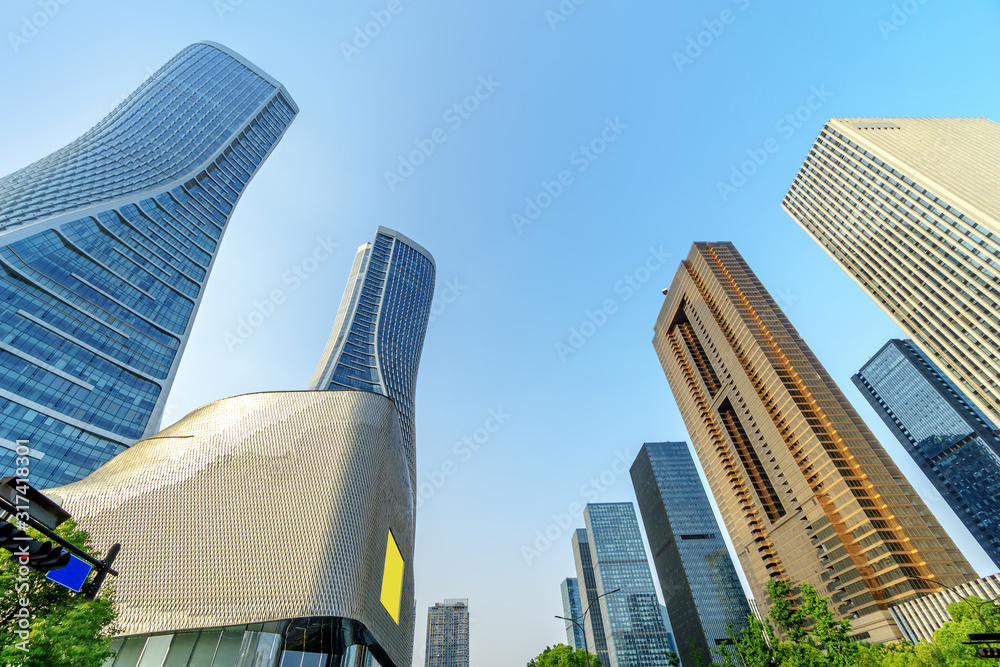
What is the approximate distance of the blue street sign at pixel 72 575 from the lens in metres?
9.87

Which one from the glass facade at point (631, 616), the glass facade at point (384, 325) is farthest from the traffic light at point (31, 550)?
the glass facade at point (631, 616)

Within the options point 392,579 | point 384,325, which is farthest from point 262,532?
point 384,325

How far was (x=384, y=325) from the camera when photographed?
118m

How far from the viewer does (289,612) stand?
2867 cm

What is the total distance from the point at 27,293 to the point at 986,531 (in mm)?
263171

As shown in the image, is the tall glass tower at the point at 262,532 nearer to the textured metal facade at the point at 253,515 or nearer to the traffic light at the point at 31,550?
the textured metal facade at the point at 253,515

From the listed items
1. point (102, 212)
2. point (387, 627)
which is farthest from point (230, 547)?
point (102, 212)

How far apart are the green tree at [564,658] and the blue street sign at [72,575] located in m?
54.3

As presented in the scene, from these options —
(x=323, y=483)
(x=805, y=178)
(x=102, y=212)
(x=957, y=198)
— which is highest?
(x=805, y=178)

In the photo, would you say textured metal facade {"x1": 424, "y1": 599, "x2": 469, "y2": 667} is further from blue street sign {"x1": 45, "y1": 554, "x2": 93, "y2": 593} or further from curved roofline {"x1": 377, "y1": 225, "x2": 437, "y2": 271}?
blue street sign {"x1": 45, "y1": 554, "x2": 93, "y2": 593}

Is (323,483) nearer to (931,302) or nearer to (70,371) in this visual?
(70,371)

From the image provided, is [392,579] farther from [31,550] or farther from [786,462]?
[786,462]

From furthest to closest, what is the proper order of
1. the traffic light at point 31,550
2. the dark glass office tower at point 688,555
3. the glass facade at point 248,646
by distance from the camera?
the dark glass office tower at point 688,555 → the glass facade at point 248,646 → the traffic light at point 31,550

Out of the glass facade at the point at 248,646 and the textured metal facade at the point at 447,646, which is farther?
the textured metal facade at the point at 447,646
